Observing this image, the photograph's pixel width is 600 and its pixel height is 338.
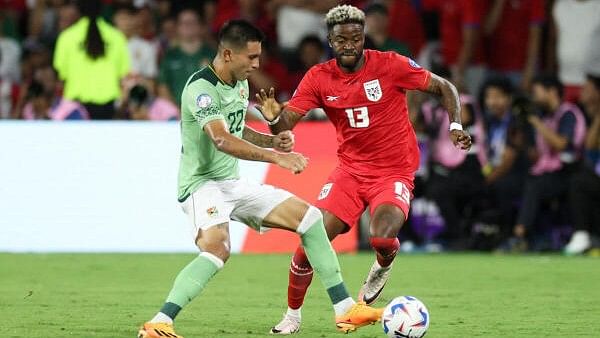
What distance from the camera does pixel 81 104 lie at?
53.3 ft

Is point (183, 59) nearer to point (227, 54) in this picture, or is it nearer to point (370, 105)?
point (370, 105)

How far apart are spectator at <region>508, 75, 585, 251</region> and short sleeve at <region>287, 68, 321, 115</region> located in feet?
21.0

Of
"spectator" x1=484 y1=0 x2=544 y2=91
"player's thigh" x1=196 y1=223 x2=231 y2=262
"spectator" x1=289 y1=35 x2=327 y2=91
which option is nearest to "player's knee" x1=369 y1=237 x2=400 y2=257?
"player's thigh" x1=196 y1=223 x2=231 y2=262

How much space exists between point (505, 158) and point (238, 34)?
8.07 m

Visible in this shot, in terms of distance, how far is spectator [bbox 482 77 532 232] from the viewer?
53.2 feet

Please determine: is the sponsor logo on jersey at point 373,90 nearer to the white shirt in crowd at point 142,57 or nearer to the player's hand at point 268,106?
the player's hand at point 268,106

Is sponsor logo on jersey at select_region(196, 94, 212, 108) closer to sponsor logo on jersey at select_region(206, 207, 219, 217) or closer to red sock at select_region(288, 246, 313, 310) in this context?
sponsor logo on jersey at select_region(206, 207, 219, 217)

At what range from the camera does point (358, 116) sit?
10125 millimetres

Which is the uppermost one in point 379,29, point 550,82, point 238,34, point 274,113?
point 238,34

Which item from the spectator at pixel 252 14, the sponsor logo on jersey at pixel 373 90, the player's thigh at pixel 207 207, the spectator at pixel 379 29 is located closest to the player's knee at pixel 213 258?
the player's thigh at pixel 207 207

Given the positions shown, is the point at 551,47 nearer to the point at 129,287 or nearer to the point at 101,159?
the point at 101,159

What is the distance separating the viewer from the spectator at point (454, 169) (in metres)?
16.1

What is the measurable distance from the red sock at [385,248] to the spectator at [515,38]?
766 cm

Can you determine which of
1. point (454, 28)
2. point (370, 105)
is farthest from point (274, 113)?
point (454, 28)
